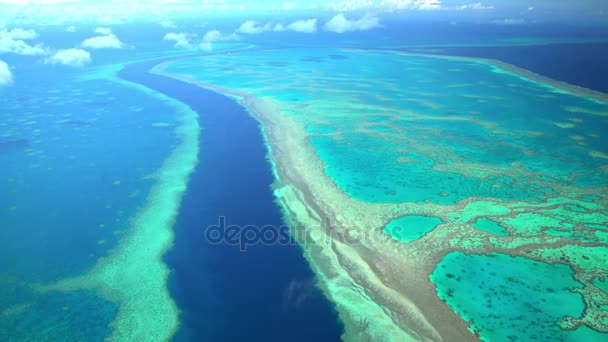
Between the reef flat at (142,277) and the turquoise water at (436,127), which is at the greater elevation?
the turquoise water at (436,127)

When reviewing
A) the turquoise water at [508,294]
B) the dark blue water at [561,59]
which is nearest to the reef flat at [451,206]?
the turquoise water at [508,294]

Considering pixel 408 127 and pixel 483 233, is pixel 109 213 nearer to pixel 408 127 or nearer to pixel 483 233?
pixel 483 233

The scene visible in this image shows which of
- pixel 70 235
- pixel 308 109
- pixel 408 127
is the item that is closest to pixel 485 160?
pixel 408 127

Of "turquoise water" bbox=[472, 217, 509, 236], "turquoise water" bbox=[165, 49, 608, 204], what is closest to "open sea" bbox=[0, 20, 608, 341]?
"turquoise water" bbox=[165, 49, 608, 204]

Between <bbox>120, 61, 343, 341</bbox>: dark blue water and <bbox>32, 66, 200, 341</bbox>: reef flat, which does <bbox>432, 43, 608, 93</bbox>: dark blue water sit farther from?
<bbox>32, 66, 200, 341</bbox>: reef flat

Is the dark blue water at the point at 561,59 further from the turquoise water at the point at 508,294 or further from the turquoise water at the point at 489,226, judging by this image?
the turquoise water at the point at 508,294

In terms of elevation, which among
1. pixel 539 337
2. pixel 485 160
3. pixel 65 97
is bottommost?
pixel 539 337
